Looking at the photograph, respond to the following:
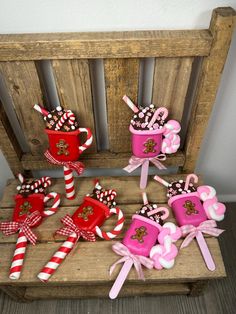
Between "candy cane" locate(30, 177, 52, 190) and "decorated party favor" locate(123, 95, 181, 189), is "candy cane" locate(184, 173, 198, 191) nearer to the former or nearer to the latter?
"decorated party favor" locate(123, 95, 181, 189)

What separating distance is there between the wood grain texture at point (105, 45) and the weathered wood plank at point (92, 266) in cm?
60

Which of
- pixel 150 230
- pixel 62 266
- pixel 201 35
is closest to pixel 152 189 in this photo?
pixel 150 230

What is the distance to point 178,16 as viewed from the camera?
2.59 feet

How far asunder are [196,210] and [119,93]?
47 cm

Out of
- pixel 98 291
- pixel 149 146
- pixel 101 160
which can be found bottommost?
pixel 98 291

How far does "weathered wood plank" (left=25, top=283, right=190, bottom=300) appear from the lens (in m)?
1.17

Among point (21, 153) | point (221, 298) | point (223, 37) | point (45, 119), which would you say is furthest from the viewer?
point (221, 298)

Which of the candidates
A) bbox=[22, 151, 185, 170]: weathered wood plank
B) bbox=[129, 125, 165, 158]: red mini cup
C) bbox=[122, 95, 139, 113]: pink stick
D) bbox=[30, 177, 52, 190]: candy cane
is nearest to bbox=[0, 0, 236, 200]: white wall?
bbox=[122, 95, 139, 113]: pink stick

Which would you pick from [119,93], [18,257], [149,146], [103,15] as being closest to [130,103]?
[119,93]

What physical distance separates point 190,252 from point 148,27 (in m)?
0.70

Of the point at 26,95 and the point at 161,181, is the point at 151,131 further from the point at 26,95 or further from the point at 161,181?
the point at 26,95

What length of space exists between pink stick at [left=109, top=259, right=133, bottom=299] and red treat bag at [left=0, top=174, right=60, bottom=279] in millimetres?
297

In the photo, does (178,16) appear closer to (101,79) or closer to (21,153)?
(101,79)

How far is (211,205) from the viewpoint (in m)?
1.00
